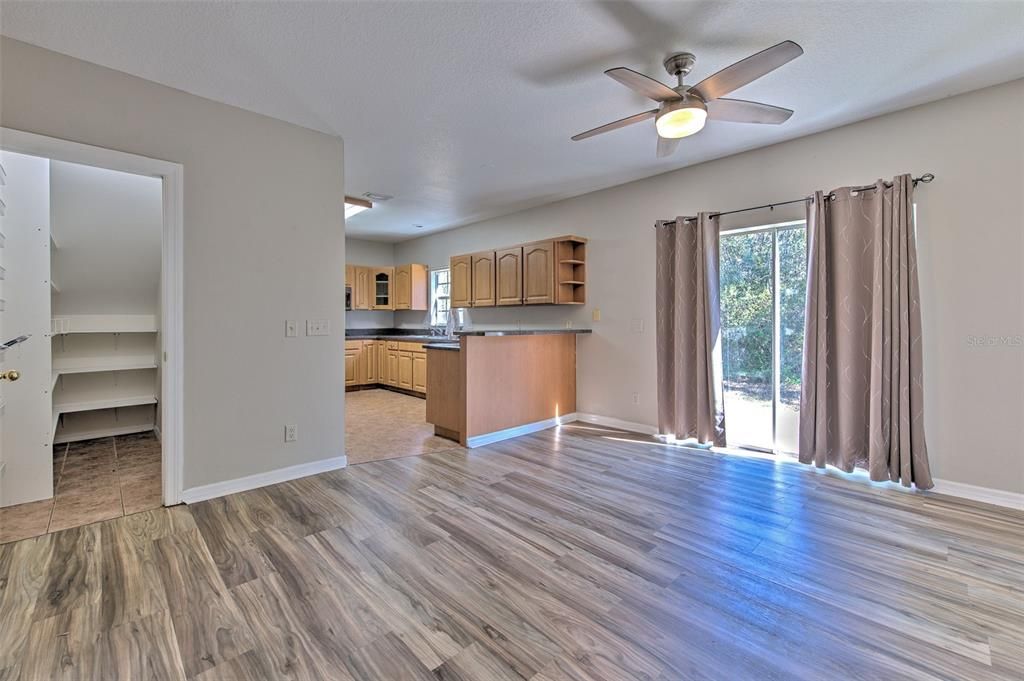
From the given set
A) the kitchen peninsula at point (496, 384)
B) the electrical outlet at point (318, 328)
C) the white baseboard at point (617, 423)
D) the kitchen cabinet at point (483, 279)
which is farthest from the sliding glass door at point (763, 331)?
the electrical outlet at point (318, 328)

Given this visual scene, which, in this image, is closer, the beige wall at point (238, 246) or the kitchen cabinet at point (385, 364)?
the beige wall at point (238, 246)

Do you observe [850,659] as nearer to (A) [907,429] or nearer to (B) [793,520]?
(B) [793,520]

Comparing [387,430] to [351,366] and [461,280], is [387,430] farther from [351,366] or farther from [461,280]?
[351,366]

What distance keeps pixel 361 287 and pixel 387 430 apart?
3.85m

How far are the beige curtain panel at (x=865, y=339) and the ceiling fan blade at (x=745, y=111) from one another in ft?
3.87

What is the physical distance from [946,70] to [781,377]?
2236mm

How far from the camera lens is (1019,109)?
270 cm

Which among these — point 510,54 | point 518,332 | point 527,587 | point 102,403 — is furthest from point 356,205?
point 527,587

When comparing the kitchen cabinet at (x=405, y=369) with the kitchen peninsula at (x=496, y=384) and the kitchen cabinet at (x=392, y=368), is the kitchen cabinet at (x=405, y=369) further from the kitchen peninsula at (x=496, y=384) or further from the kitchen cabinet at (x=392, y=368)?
the kitchen peninsula at (x=496, y=384)

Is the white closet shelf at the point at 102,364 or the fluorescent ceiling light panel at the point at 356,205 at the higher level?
the fluorescent ceiling light panel at the point at 356,205

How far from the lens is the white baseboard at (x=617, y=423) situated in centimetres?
454

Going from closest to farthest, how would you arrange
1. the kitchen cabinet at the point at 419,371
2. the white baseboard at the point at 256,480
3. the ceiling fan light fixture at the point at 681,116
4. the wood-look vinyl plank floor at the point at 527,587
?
the wood-look vinyl plank floor at the point at 527,587
the ceiling fan light fixture at the point at 681,116
the white baseboard at the point at 256,480
the kitchen cabinet at the point at 419,371

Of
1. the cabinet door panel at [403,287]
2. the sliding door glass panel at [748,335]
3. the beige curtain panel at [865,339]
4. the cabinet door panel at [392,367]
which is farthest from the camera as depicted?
the cabinet door panel at [403,287]

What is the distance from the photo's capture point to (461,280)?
6.38 m
